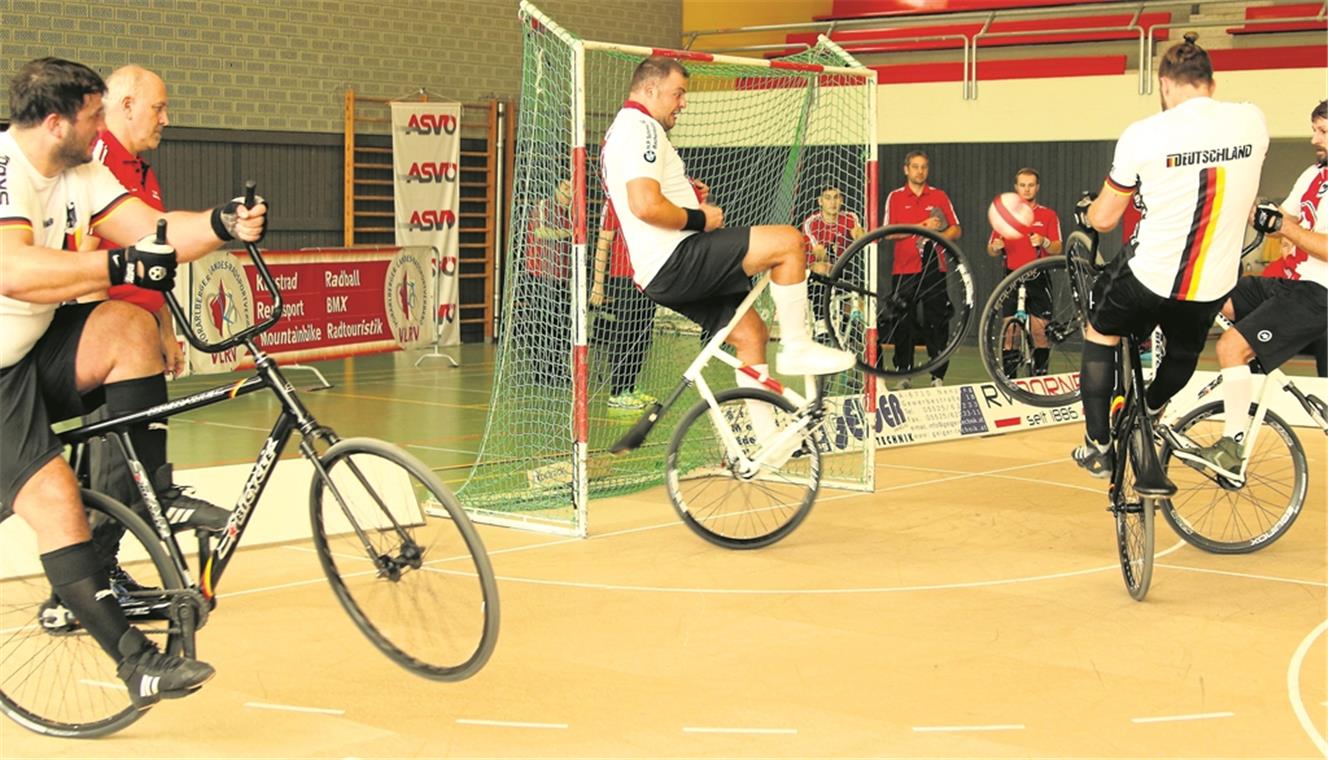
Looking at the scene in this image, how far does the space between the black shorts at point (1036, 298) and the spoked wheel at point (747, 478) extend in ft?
5.39

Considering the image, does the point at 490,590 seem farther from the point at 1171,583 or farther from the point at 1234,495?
the point at 1234,495

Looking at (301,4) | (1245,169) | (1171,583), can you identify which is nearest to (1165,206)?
(1245,169)

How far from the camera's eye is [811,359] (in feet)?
21.0

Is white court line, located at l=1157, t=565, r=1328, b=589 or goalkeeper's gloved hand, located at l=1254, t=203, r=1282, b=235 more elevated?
goalkeeper's gloved hand, located at l=1254, t=203, r=1282, b=235

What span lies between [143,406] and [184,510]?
0.33 m

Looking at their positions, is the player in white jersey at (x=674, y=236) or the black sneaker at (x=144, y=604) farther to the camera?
the player in white jersey at (x=674, y=236)

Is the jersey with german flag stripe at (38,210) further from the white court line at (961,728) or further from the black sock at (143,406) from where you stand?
the white court line at (961,728)

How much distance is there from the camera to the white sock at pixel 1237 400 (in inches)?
258

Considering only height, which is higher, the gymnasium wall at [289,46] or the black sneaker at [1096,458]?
the gymnasium wall at [289,46]

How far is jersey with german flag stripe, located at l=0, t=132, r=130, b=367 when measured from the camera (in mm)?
4004

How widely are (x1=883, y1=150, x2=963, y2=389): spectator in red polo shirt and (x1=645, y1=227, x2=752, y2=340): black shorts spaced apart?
1243mm

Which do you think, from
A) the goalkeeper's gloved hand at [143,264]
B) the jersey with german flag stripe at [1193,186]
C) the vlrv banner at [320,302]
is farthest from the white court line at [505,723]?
the vlrv banner at [320,302]

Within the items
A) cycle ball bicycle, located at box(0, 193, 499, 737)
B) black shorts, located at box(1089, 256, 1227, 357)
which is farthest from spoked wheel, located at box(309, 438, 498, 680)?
black shorts, located at box(1089, 256, 1227, 357)

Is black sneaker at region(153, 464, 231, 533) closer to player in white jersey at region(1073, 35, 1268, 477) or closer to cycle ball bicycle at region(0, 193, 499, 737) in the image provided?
cycle ball bicycle at region(0, 193, 499, 737)
